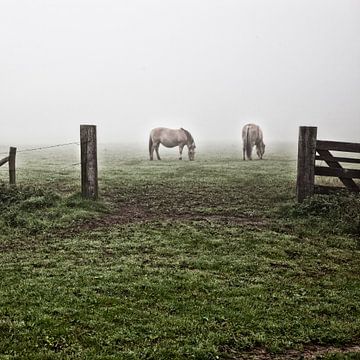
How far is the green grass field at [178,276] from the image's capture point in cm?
507

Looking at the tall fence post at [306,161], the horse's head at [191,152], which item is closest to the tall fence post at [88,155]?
the tall fence post at [306,161]

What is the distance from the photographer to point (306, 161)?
11773mm

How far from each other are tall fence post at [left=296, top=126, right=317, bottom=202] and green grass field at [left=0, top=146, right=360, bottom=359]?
593mm

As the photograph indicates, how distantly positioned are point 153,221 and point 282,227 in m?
2.97

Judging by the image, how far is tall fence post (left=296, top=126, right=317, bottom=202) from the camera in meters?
11.7

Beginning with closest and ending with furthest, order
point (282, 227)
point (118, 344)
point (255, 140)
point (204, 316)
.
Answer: point (118, 344) → point (204, 316) → point (282, 227) → point (255, 140)

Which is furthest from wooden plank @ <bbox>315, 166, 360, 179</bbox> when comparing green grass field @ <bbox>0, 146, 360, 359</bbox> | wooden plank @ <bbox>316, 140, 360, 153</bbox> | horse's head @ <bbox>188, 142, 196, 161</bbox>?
horse's head @ <bbox>188, 142, 196, 161</bbox>

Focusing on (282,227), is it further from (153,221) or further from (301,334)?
(301,334)

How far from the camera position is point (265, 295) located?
21.1ft

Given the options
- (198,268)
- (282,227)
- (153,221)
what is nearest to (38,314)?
(198,268)

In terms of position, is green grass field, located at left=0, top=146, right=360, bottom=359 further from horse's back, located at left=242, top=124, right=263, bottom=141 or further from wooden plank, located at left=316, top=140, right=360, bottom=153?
horse's back, located at left=242, top=124, right=263, bottom=141

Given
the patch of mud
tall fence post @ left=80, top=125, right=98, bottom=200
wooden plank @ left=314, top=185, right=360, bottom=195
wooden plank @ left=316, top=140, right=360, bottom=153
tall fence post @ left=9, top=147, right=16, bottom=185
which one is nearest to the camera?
the patch of mud

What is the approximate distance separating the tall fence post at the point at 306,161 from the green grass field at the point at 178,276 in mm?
593

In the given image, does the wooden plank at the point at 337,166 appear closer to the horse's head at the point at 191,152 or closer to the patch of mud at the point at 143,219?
the patch of mud at the point at 143,219
